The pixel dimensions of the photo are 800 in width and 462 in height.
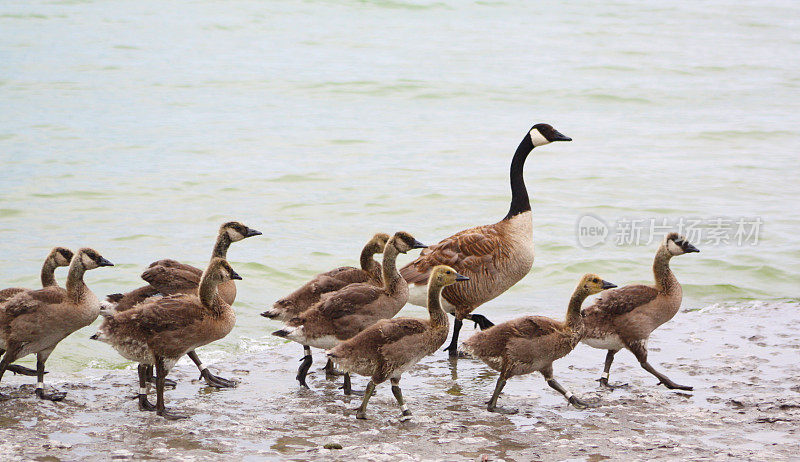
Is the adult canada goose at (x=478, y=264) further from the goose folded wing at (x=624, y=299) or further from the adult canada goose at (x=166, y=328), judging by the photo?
the adult canada goose at (x=166, y=328)

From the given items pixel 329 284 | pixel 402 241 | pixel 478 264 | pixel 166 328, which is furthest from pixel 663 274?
pixel 166 328

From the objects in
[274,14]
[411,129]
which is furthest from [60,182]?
[274,14]

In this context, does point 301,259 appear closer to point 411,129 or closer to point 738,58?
point 411,129

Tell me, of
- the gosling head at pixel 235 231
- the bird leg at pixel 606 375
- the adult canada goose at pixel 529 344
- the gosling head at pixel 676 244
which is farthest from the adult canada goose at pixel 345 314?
the gosling head at pixel 676 244

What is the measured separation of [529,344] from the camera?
28.3 ft

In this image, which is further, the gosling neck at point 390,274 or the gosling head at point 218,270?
→ the gosling neck at point 390,274

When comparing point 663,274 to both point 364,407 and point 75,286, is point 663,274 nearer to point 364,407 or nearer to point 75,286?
point 364,407

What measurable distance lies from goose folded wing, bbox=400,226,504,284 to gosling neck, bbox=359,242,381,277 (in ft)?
2.10

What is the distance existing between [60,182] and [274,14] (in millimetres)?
22519

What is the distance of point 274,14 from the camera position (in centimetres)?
4116

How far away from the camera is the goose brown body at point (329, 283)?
1003 centimetres

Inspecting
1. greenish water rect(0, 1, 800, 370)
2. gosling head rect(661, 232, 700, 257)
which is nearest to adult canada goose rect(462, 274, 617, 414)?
gosling head rect(661, 232, 700, 257)

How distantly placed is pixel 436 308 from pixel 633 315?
195cm

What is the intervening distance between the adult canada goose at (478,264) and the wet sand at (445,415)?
0.74 meters
